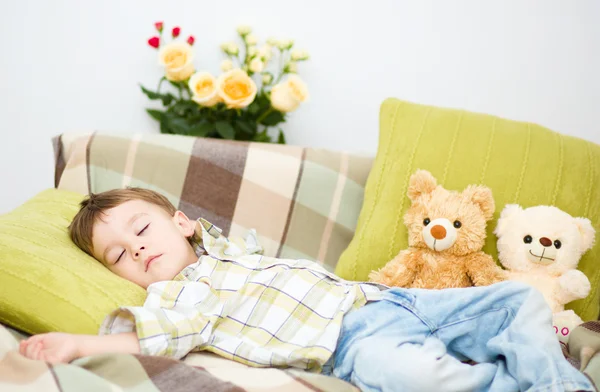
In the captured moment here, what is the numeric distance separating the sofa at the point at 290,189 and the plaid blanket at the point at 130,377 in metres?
0.07

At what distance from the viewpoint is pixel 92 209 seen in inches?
56.8

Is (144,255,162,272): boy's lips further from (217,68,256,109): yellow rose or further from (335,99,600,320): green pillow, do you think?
(217,68,256,109): yellow rose

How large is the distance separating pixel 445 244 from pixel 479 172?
0.78ft

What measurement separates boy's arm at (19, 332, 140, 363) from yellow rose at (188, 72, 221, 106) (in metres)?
0.95

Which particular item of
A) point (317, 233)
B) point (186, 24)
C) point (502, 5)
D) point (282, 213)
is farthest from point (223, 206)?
point (502, 5)

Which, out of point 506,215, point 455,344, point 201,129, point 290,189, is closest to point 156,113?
point 201,129

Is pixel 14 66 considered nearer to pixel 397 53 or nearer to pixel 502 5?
pixel 397 53

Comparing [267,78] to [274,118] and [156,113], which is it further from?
[156,113]

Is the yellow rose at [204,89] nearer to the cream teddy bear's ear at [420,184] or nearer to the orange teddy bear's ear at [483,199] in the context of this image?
the cream teddy bear's ear at [420,184]

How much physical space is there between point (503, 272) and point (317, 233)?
0.51 m

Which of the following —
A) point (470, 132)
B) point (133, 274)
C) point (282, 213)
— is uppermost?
point (470, 132)

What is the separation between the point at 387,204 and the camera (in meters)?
1.62

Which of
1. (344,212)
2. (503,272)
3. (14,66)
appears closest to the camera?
(503,272)

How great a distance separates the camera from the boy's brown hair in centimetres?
141
